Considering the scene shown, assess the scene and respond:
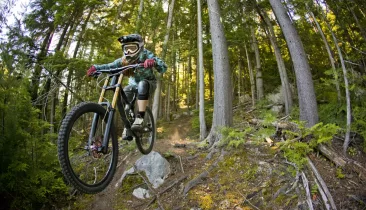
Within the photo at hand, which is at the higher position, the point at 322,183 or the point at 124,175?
the point at 322,183

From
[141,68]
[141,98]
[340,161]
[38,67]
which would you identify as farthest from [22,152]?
[340,161]

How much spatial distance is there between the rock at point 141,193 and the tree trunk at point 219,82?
84.3 inches

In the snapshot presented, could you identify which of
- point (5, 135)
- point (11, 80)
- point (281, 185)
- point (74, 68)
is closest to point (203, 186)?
point (281, 185)

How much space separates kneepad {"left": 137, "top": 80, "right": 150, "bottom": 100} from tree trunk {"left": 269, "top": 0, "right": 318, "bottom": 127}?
14.0ft

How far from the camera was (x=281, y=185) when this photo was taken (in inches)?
191

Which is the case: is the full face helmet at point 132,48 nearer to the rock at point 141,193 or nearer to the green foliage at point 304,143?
the rock at point 141,193

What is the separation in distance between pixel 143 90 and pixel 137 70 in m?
0.36

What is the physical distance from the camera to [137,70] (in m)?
3.95

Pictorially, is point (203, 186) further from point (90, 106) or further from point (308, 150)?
point (90, 106)

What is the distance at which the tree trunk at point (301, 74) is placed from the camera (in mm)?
6516

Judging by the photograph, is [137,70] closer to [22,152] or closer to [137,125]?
[137,125]

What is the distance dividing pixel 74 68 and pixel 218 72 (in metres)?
4.78

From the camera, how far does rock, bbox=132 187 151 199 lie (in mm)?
5650

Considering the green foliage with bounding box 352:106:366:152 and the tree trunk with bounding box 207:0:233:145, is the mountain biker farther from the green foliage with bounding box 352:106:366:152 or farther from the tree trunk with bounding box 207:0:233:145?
the green foliage with bounding box 352:106:366:152
